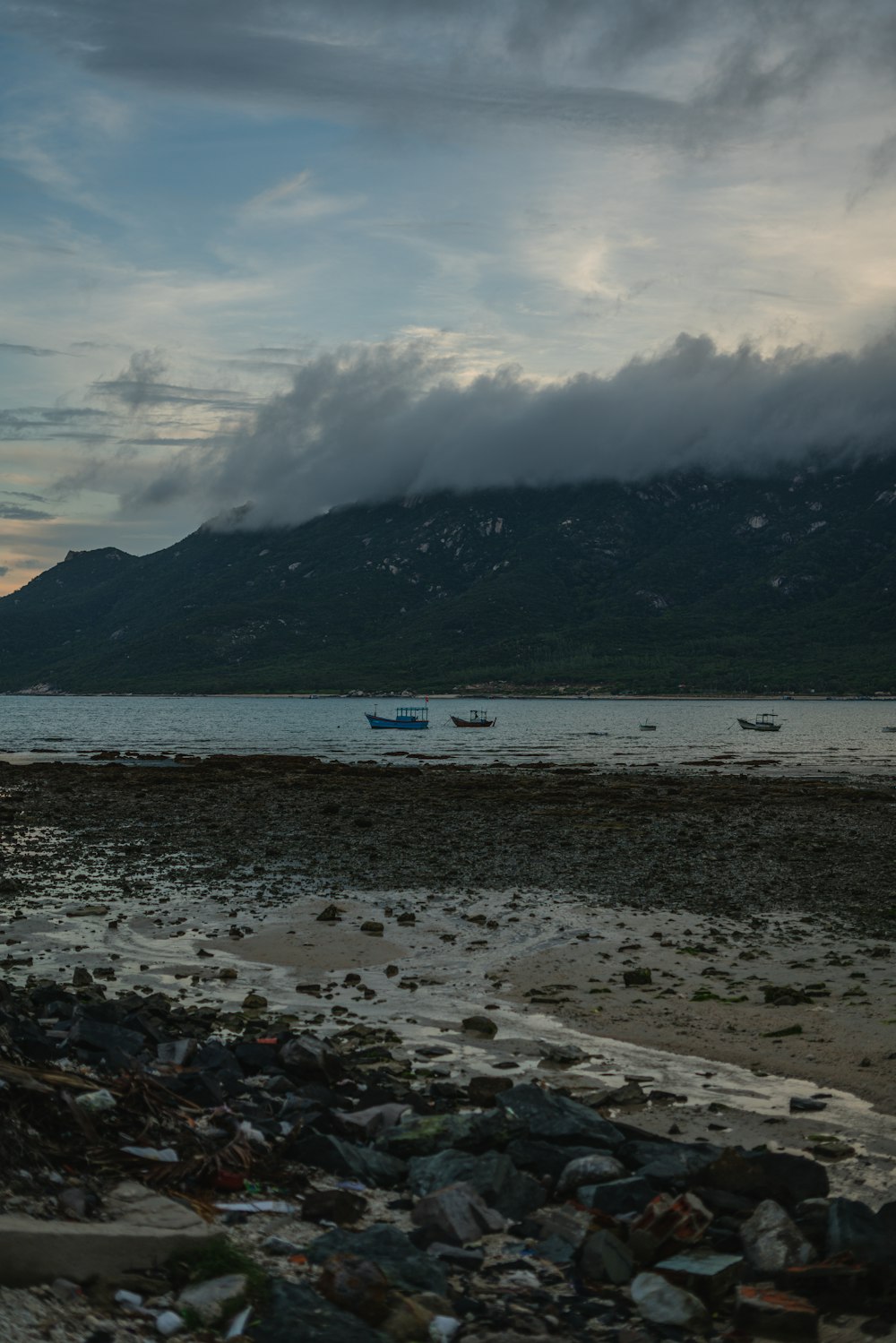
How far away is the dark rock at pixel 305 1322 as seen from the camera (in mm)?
5262

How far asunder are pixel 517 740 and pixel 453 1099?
88.9m

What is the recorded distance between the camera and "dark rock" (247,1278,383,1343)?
5.26 metres

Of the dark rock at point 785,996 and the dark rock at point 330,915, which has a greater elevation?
the dark rock at point 785,996

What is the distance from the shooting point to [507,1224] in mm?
6863

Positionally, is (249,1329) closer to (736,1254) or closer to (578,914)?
(736,1254)

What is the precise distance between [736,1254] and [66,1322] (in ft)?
13.0

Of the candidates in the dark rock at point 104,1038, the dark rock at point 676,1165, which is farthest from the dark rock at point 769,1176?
the dark rock at point 104,1038

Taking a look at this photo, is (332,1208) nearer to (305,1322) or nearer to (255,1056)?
(305,1322)

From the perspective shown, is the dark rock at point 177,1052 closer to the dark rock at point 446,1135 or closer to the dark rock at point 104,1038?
the dark rock at point 104,1038

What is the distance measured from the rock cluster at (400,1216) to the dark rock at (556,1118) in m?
0.02

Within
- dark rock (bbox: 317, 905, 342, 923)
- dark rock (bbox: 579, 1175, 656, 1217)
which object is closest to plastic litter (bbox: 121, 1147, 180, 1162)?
dark rock (bbox: 579, 1175, 656, 1217)

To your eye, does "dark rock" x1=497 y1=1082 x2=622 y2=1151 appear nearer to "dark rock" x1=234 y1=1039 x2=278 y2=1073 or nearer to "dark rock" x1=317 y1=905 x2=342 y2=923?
"dark rock" x1=234 y1=1039 x2=278 y2=1073

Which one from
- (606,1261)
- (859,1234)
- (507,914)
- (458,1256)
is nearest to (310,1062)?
(458,1256)

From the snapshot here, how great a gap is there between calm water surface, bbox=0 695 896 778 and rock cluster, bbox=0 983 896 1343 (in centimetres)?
5488
